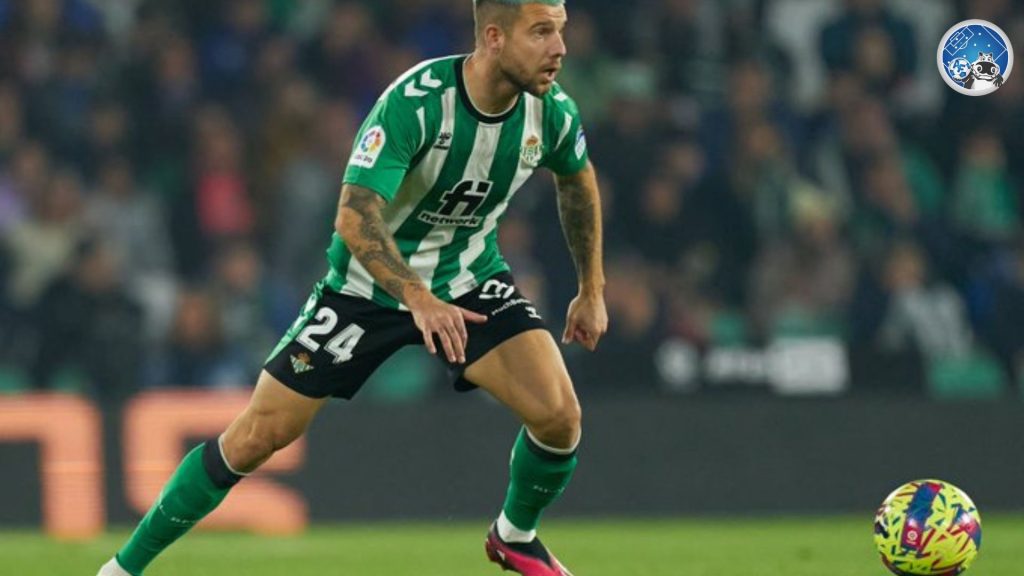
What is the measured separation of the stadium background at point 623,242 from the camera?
11.8 m

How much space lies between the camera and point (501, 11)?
22.4ft

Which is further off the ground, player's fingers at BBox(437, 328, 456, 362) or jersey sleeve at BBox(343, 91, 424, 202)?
jersey sleeve at BBox(343, 91, 424, 202)

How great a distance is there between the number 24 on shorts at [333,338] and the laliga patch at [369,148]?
0.63 meters

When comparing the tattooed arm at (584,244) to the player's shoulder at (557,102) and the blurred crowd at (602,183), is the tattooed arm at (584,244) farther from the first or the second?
the blurred crowd at (602,183)

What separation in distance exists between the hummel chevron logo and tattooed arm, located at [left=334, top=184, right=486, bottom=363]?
0.41 m

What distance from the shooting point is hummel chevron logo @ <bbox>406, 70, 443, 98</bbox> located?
682 centimetres

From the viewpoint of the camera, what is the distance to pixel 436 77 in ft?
22.6

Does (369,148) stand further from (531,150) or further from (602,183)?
(602,183)

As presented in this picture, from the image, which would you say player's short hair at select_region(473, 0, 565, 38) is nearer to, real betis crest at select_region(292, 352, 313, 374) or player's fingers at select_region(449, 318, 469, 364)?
player's fingers at select_region(449, 318, 469, 364)

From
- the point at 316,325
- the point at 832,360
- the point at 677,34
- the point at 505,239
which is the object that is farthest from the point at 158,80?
the point at 316,325

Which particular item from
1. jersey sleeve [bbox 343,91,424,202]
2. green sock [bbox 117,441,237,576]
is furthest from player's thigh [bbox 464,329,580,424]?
green sock [bbox 117,441,237,576]
